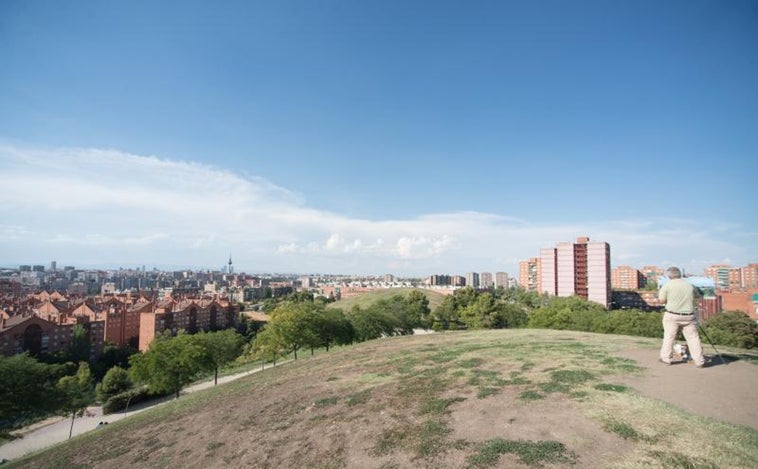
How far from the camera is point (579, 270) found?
12119 centimetres

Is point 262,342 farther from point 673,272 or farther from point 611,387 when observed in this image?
point 673,272

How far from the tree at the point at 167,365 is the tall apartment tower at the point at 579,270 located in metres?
111

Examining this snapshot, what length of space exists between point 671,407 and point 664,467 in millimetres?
3019

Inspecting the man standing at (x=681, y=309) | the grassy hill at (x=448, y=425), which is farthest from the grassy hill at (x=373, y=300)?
the man standing at (x=681, y=309)

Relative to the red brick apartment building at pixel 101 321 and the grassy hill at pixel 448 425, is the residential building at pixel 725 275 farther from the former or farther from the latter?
the red brick apartment building at pixel 101 321

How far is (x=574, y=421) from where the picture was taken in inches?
346

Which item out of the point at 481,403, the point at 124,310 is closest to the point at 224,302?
the point at 124,310

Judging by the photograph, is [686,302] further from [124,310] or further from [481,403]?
[124,310]

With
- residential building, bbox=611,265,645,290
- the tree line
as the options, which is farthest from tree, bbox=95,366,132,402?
residential building, bbox=611,265,645,290

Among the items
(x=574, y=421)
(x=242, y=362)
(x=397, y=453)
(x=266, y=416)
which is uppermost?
(x=574, y=421)

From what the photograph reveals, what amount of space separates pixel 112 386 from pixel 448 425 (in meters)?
63.0

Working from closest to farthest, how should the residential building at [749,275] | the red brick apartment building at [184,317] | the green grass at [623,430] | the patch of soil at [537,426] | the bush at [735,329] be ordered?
the patch of soil at [537,426]
the green grass at [623,430]
the bush at [735,329]
the red brick apartment building at [184,317]
the residential building at [749,275]

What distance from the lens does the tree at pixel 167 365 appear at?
37.1 meters

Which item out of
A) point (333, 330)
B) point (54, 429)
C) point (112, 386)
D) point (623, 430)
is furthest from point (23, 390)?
point (623, 430)
